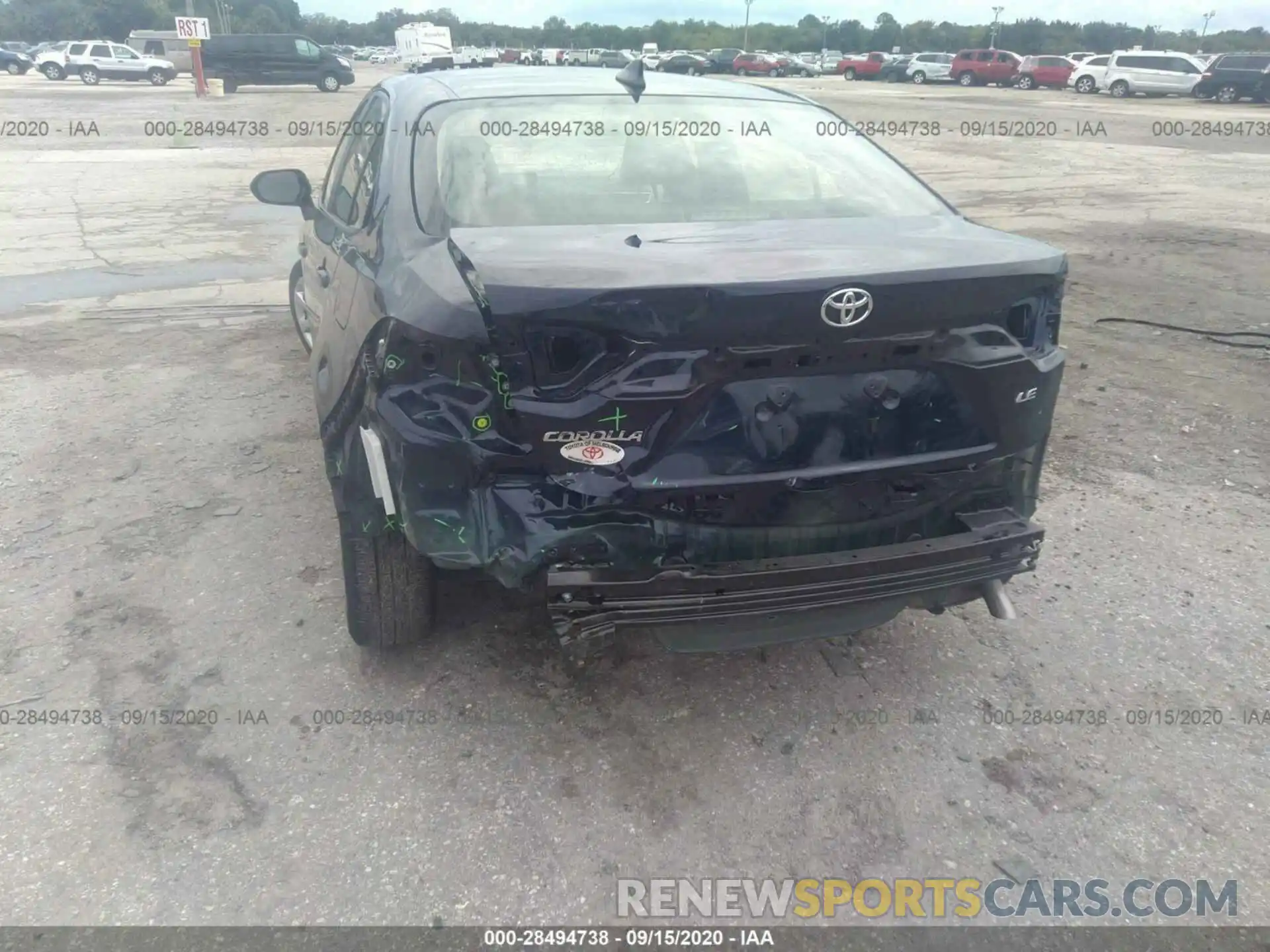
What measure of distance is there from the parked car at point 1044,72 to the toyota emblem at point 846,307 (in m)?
42.8

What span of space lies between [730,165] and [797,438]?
1.28 metres

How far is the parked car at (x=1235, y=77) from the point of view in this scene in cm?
3005

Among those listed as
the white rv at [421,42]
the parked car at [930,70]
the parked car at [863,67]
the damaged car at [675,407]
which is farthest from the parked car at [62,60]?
the damaged car at [675,407]

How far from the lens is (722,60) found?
51156 millimetres

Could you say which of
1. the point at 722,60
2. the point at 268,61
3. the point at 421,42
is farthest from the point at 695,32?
the point at 268,61

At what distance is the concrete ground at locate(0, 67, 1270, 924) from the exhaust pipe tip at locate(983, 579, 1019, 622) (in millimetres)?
293

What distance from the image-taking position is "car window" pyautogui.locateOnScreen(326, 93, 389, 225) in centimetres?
322

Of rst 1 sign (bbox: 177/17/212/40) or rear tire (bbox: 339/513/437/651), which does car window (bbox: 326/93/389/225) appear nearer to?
rear tire (bbox: 339/513/437/651)

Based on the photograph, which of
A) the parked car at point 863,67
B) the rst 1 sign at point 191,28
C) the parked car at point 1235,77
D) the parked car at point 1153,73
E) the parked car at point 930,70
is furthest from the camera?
the parked car at point 863,67

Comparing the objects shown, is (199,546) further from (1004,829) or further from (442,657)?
(1004,829)

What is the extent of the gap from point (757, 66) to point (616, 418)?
51.2m

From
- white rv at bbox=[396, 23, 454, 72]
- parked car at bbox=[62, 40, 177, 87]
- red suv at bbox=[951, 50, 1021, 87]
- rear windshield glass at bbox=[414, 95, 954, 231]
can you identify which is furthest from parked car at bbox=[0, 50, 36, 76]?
rear windshield glass at bbox=[414, 95, 954, 231]

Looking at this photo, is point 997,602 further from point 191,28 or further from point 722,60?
point 722,60

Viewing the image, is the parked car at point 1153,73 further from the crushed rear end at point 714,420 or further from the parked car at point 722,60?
the crushed rear end at point 714,420
